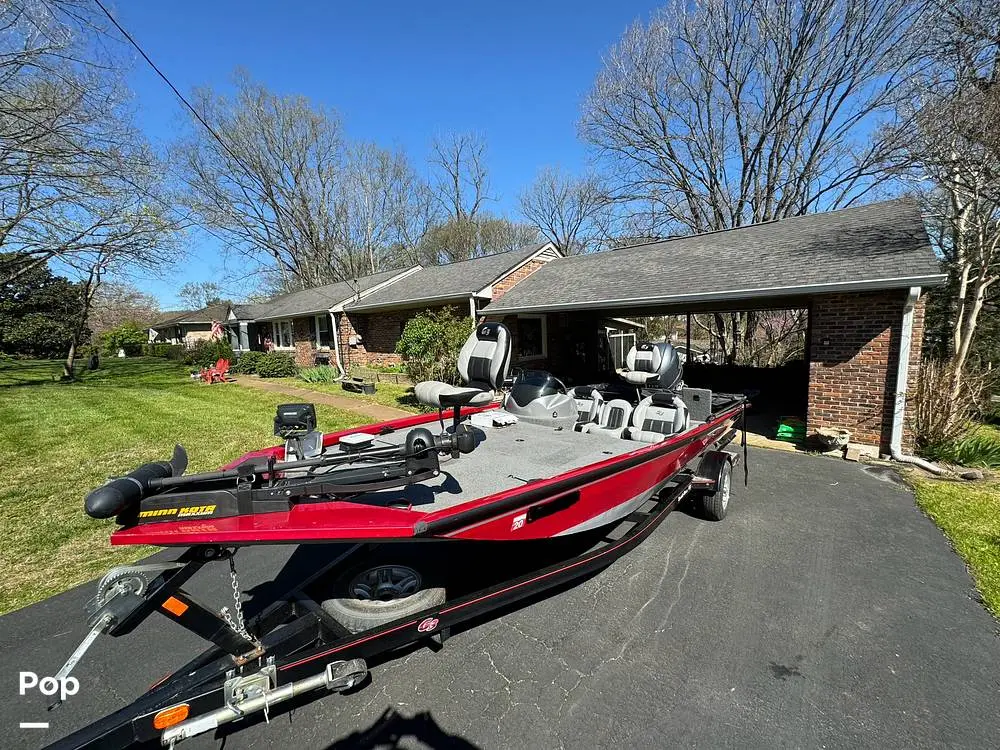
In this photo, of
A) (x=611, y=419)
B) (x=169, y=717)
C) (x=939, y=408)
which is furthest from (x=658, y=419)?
(x=939, y=408)

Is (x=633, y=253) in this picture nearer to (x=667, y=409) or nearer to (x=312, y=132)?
(x=667, y=409)

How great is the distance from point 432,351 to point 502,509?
8737mm

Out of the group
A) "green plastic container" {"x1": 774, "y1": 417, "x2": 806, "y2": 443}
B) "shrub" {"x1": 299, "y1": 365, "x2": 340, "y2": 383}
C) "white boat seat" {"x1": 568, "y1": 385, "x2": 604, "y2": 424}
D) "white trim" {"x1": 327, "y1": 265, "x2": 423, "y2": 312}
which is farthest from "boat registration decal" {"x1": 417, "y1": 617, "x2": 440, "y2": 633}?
"white trim" {"x1": 327, "y1": 265, "x2": 423, "y2": 312}

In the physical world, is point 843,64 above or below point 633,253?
above

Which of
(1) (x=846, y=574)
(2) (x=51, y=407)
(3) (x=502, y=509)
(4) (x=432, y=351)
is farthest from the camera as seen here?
(4) (x=432, y=351)

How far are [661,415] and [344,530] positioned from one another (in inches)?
123

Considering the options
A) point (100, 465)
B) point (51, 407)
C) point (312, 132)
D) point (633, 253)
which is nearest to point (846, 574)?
point (100, 465)

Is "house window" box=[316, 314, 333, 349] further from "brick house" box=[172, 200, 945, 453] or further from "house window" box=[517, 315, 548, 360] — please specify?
"house window" box=[517, 315, 548, 360]

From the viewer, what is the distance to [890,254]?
6695 millimetres

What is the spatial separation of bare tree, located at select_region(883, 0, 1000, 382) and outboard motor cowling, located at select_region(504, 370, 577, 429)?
233 inches

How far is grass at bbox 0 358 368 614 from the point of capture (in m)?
3.81

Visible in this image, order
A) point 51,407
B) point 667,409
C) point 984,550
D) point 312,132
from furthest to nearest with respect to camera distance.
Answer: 1. point 312,132
2. point 51,407
3. point 667,409
4. point 984,550

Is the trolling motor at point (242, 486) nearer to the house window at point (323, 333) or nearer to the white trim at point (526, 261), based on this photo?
the white trim at point (526, 261)

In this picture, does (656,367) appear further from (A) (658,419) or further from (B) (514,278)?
(B) (514,278)
